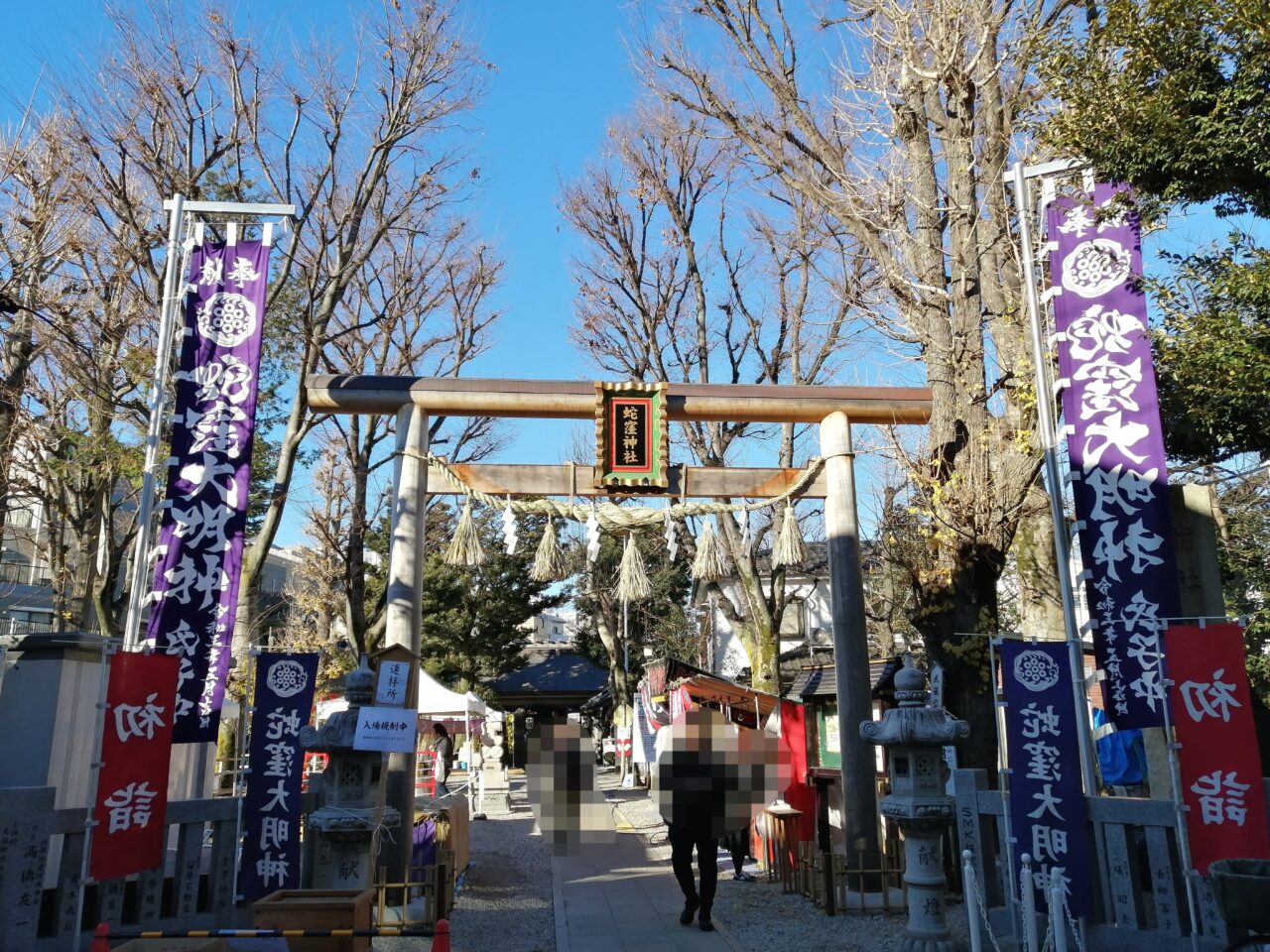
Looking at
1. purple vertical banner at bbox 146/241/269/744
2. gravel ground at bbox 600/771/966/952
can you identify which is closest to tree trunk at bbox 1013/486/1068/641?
gravel ground at bbox 600/771/966/952

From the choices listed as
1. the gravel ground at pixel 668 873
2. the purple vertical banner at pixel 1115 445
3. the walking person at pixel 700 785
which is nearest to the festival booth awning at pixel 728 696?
the gravel ground at pixel 668 873

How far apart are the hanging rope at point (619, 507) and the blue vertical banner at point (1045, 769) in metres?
3.83

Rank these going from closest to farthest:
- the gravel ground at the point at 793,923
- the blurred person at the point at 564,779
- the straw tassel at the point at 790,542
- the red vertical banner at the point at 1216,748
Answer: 1. the red vertical banner at the point at 1216,748
2. the gravel ground at the point at 793,923
3. the blurred person at the point at 564,779
4. the straw tassel at the point at 790,542

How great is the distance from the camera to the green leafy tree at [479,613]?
31.8 m

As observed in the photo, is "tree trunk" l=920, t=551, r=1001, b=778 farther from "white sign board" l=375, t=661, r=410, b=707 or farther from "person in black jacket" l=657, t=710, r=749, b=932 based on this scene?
"white sign board" l=375, t=661, r=410, b=707

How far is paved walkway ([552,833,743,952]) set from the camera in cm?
727

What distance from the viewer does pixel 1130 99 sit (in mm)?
6312

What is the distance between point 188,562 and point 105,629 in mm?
5531

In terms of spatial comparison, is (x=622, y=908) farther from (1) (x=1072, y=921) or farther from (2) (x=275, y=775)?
(1) (x=1072, y=921)

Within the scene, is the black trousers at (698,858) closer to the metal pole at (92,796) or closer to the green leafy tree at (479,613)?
the metal pole at (92,796)

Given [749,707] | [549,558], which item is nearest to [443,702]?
[749,707]

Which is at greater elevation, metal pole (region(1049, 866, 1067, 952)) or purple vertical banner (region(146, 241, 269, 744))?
purple vertical banner (region(146, 241, 269, 744))

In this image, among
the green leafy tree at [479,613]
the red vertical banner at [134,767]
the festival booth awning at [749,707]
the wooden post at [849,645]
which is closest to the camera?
the red vertical banner at [134,767]

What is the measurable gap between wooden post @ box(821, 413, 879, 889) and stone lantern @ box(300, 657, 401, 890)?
4461mm
